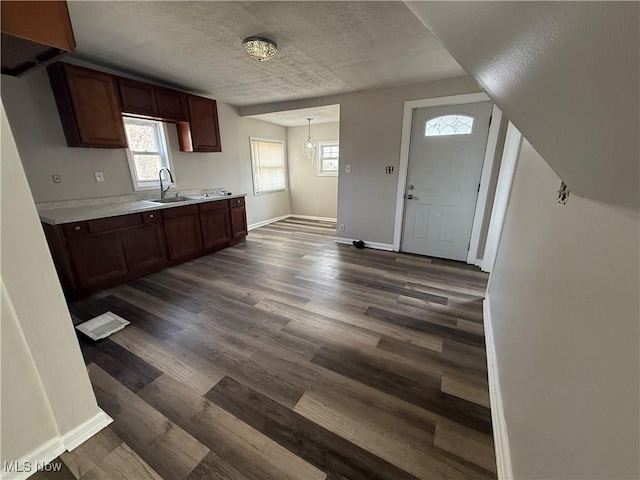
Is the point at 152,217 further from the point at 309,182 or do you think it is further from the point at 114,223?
the point at 309,182

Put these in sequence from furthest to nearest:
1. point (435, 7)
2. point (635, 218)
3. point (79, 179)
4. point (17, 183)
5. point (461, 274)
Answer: point (461, 274), point (79, 179), point (17, 183), point (435, 7), point (635, 218)

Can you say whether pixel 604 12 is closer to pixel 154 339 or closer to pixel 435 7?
pixel 435 7

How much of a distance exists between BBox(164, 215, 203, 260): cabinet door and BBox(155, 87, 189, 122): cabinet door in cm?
134

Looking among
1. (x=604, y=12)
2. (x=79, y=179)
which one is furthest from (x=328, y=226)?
(x=604, y=12)

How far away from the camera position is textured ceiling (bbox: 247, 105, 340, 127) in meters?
4.36

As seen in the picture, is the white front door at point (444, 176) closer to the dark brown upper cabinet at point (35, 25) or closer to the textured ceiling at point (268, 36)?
the textured ceiling at point (268, 36)

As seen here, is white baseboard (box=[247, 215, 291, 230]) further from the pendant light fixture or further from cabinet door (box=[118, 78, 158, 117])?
cabinet door (box=[118, 78, 158, 117])

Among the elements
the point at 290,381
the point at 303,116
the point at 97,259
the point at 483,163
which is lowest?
the point at 290,381

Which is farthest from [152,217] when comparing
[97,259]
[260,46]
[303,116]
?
[303,116]

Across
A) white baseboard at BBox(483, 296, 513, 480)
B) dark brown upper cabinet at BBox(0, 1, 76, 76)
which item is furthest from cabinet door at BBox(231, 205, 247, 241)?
white baseboard at BBox(483, 296, 513, 480)

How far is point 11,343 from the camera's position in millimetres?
1039

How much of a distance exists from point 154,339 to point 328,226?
13.6 ft

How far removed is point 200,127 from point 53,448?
3.76m
